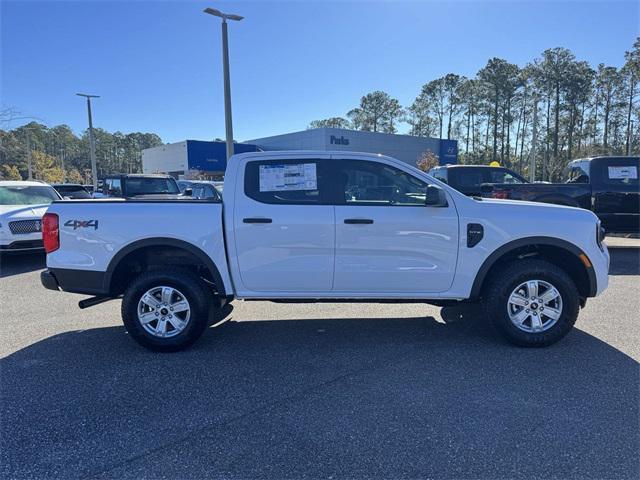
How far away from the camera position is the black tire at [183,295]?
408cm

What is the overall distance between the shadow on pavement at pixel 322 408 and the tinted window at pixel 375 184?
1478 millimetres

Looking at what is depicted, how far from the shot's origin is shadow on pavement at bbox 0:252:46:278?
7988 millimetres

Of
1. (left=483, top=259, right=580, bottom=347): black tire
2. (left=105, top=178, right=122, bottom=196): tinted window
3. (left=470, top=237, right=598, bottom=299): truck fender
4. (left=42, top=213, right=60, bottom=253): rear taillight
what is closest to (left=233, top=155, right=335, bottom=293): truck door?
(left=470, top=237, right=598, bottom=299): truck fender

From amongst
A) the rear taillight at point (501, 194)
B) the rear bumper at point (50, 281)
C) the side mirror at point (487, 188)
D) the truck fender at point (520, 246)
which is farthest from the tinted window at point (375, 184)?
the side mirror at point (487, 188)

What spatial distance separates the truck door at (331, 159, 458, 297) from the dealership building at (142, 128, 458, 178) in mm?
39912

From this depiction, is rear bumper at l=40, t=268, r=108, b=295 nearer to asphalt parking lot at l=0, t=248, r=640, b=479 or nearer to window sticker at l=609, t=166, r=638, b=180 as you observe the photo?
asphalt parking lot at l=0, t=248, r=640, b=479

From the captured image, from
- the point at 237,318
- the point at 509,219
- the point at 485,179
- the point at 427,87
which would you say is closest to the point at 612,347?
the point at 509,219

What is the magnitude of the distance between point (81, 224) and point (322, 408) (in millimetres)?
2876

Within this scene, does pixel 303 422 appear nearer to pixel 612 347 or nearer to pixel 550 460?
pixel 550 460

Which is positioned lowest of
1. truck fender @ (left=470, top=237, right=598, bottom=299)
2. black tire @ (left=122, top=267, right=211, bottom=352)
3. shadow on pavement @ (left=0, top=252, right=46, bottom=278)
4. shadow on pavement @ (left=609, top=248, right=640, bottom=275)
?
shadow on pavement @ (left=609, top=248, right=640, bottom=275)

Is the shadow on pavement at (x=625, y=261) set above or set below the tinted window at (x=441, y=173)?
below

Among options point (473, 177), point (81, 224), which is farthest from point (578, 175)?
point (81, 224)

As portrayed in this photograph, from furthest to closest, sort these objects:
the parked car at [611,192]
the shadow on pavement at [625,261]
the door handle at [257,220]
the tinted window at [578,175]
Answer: the tinted window at [578,175], the parked car at [611,192], the shadow on pavement at [625,261], the door handle at [257,220]

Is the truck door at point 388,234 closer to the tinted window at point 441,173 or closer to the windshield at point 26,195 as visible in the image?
the tinted window at point 441,173
